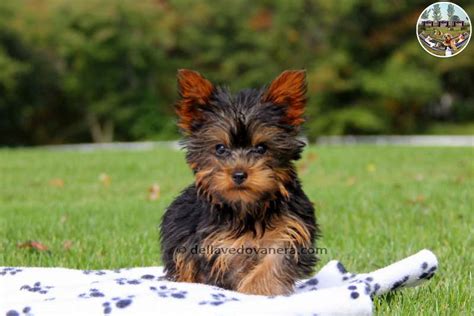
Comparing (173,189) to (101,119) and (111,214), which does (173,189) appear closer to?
(111,214)

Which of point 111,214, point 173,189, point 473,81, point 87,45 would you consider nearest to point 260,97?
point 111,214

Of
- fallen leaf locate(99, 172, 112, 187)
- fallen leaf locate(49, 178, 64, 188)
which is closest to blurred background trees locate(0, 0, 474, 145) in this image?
fallen leaf locate(99, 172, 112, 187)

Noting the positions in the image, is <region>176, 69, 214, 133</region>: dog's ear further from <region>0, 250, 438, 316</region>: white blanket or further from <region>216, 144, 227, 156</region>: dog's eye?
<region>0, 250, 438, 316</region>: white blanket

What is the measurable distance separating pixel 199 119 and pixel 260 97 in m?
0.37

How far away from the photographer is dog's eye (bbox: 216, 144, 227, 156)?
3.88 meters

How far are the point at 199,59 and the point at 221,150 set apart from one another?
119 feet

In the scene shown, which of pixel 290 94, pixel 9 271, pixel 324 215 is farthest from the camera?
pixel 324 215

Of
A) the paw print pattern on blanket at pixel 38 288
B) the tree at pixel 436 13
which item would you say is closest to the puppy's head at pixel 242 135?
the paw print pattern on blanket at pixel 38 288

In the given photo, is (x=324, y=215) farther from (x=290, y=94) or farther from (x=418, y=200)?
(x=290, y=94)

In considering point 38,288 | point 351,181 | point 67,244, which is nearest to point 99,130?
point 351,181

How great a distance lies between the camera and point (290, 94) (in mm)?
4141

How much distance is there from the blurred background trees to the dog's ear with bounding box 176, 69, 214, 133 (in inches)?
1320

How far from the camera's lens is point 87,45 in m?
37.7

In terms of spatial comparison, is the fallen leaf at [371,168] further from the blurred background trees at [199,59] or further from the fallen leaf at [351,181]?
the blurred background trees at [199,59]
